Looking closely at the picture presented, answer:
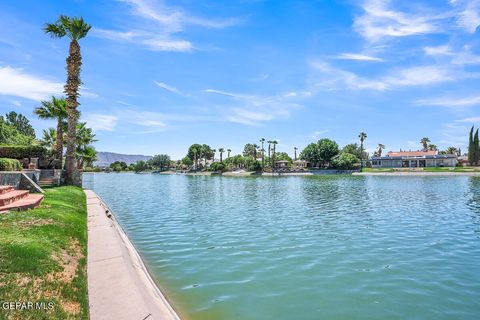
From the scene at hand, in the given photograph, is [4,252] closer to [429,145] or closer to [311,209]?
[311,209]

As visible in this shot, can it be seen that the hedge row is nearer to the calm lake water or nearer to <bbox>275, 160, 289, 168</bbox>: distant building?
the calm lake water

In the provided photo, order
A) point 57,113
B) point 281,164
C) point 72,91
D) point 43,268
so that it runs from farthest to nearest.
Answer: point 281,164 < point 57,113 < point 72,91 < point 43,268

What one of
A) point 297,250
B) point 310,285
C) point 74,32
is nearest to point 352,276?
point 310,285

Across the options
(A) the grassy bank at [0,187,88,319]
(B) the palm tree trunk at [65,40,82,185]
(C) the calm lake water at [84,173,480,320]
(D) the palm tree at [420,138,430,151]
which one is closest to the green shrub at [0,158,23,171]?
(B) the palm tree trunk at [65,40,82,185]

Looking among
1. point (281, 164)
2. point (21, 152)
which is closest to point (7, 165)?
point (21, 152)

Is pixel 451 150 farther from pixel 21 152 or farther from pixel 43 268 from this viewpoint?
pixel 43 268

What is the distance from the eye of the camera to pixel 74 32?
1201 inches

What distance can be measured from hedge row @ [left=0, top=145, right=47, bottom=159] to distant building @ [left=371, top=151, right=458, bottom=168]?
4799 inches

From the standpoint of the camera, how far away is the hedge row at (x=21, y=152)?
29.2 m

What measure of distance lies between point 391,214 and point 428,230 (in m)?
5.11

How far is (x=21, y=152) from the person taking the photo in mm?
30406

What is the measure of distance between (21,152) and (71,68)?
8.96 m

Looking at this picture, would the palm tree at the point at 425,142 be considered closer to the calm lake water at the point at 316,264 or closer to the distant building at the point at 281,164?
the distant building at the point at 281,164

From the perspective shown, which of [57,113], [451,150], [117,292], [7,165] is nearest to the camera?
[117,292]
